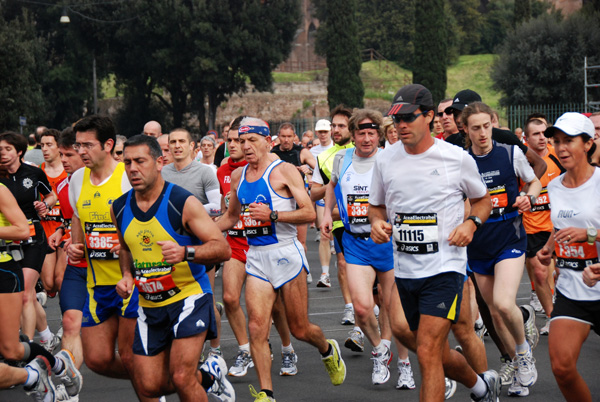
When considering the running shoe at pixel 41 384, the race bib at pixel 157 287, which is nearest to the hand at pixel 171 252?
the race bib at pixel 157 287

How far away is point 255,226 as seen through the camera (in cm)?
738

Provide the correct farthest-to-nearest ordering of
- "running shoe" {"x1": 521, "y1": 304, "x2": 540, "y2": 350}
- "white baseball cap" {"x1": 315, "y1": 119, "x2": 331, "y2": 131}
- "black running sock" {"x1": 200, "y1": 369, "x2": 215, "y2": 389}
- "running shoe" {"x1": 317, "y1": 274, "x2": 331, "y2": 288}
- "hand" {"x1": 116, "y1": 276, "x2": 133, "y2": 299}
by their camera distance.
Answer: "white baseball cap" {"x1": 315, "y1": 119, "x2": 331, "y2": 131} < "running shoe" {"x1": 317, "y1": 274, "x2": 331, "y2": 288} < "running shoe" {"x1": 521, "y1": 304, "x2": 540, "y2": 350} < "black running sock" {"x1": 200, "y1": 369, "x2": 215, "y2": 389} < "hand" {"x1": 116, "y1": 276, "x2": 133, "y2": 299}

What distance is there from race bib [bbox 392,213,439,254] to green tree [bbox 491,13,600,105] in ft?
136

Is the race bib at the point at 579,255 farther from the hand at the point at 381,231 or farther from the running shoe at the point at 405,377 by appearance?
the running shoe at the point at 405,377

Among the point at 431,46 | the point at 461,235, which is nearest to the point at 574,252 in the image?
the point at 461,235

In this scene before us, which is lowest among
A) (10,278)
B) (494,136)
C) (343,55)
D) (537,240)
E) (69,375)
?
(69,375)

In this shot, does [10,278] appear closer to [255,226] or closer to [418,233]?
[255,226]

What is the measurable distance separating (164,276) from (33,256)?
3563mm

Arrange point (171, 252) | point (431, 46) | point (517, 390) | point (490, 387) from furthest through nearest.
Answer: point (431, 46)
point (517, 390)
point (490, 387)
point (171, 252)

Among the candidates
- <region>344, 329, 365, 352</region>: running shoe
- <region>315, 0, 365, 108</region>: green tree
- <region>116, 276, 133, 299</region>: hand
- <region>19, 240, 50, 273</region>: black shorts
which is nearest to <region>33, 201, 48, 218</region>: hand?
<region>19, 240, 50, 273</region>: black shorts

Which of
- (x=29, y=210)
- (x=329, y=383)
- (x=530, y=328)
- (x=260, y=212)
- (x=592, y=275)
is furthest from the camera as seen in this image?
(x=29, y=210)

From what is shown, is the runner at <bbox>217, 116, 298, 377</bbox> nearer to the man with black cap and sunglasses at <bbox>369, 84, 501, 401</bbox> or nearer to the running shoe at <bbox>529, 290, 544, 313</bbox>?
the man with black cap and sunglasses at <bbox>369, 84, 501, 401</bbox>

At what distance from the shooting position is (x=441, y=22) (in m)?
48.8

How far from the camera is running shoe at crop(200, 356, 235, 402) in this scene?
6.14m
